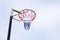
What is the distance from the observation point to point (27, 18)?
138 ft

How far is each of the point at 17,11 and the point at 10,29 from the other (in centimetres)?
93

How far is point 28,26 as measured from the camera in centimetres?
4209

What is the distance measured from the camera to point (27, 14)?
42000 millimetres

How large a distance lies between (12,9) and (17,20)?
0.57m

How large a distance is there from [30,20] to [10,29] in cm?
108

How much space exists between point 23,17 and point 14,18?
422mm

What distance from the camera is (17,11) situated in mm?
42062

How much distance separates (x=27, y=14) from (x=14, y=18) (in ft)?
2.08

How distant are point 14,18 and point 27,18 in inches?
24.3

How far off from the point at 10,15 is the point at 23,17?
0.62 metres

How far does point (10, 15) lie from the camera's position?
137 ft

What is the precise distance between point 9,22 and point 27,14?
Answer: 3.03ft

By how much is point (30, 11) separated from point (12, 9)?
2.84 ft

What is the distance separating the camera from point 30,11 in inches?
1652
